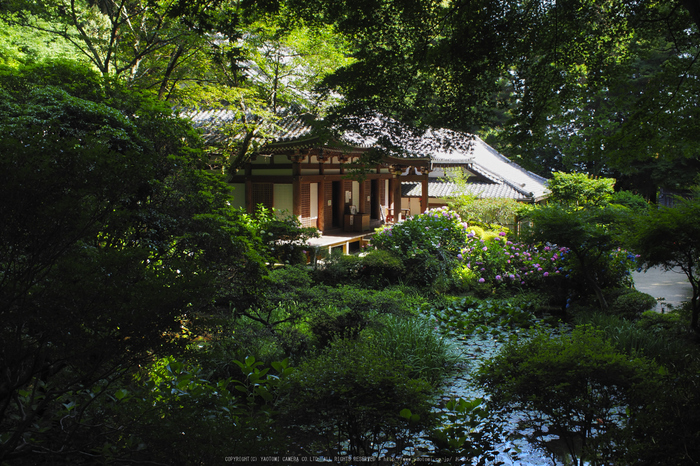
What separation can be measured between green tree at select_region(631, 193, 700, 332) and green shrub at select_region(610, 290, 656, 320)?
4.15 ft

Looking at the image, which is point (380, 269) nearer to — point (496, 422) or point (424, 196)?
point (496, 422)

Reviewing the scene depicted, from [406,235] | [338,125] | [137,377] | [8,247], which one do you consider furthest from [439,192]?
[8,247]

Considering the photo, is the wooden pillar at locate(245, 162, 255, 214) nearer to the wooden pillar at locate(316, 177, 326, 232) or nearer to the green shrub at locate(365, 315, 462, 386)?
the wooden pillar at locate(316, 177, 326, 232)

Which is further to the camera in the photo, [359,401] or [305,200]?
[305,200]

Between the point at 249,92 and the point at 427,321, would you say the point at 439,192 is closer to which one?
the point at 249,92

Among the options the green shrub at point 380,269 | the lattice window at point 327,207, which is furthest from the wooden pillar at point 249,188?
the green shrub at point 380,269

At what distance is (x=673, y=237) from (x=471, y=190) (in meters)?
13.6

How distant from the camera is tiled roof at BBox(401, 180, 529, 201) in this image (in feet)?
59.3

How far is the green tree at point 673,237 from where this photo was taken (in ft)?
17.1

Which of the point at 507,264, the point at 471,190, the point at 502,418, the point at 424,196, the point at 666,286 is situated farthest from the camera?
the point at 471,190

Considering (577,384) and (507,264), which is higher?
(507,264)

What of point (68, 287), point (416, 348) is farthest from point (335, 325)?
point (68, 287)

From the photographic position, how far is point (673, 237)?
5.30 m

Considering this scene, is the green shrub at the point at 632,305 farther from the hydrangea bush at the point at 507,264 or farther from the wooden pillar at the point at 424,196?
the wooden pillar at the point at 424,196
